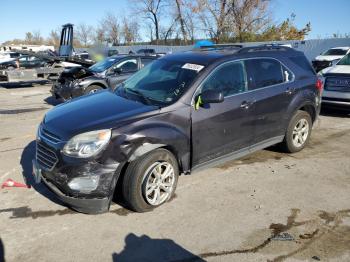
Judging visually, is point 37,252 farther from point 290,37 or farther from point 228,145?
point 290,37

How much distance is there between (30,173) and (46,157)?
1580mm

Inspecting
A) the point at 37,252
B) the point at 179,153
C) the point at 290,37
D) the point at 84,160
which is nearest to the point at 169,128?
the point at 179,153

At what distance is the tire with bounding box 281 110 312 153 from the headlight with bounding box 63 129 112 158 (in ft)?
10.9

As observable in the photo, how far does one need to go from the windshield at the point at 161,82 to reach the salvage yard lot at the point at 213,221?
1.28 meters

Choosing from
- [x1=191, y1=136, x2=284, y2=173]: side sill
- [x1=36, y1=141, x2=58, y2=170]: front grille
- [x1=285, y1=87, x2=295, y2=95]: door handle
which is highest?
[x1=285, y1=87, x2=295, y2=95]: door handle

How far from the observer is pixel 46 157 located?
12.8 ft

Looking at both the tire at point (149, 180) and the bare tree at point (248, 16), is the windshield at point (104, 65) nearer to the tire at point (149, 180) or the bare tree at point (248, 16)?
the tire at point (149, 180)

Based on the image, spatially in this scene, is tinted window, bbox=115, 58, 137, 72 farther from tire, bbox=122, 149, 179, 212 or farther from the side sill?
tire, bbox=122, 149, 179, 212

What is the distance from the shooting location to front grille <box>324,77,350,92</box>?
330 inches

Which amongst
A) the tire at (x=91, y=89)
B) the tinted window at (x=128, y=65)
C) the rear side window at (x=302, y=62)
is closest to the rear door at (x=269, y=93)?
the rear side window at (x=302, y=62)

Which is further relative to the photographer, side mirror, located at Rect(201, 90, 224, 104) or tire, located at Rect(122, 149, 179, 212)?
side mirror, located at Rect(201, 90, 224, 104)

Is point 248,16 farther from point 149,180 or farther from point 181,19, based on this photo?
point 149,180

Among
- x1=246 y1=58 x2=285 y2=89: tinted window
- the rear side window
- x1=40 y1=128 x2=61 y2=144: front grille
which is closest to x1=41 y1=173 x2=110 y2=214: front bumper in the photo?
x1=40 y1=128 x2=61 y2=144: front grille

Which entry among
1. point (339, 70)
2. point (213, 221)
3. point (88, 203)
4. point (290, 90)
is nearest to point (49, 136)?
point (88, 203)
